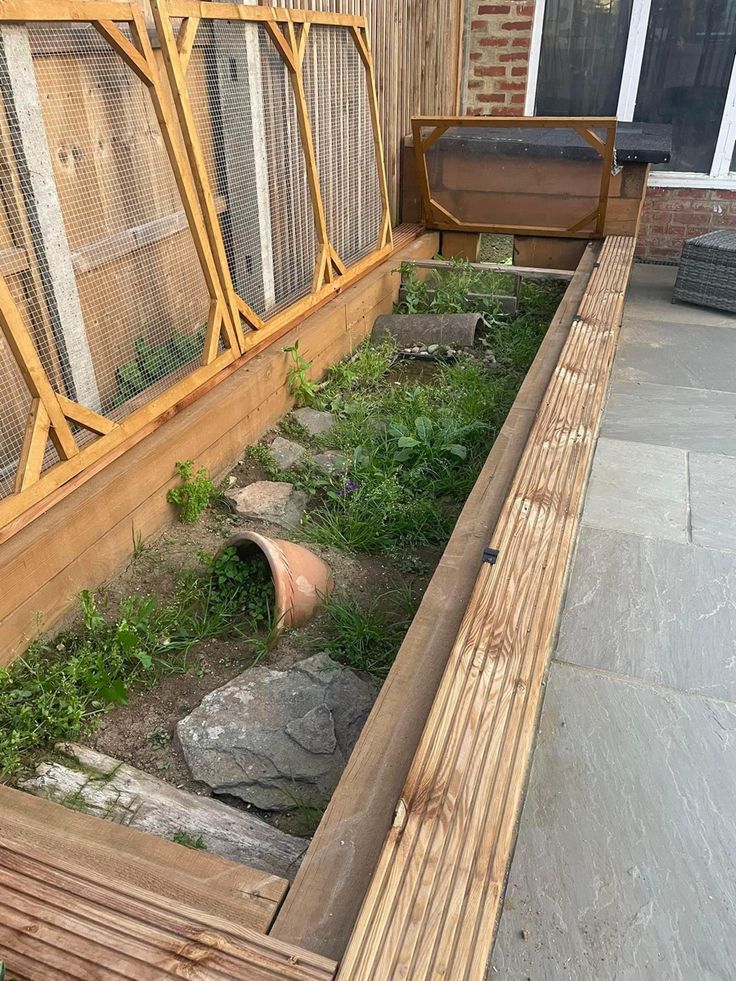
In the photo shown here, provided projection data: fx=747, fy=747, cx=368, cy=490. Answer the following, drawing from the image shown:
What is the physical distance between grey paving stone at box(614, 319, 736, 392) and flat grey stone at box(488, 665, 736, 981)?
251 cm

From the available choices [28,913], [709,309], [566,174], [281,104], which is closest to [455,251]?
[566,174]

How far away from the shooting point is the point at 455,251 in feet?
20.5

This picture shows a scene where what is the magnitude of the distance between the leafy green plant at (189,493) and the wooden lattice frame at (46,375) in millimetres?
227

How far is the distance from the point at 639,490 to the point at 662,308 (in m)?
2.90

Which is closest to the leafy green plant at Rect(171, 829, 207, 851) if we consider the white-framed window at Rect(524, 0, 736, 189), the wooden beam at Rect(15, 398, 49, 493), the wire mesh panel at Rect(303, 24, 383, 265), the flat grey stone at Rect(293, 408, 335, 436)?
the wooden beam at Rect(15, 398, 49, 493)

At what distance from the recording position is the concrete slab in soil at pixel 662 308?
16.3 feet

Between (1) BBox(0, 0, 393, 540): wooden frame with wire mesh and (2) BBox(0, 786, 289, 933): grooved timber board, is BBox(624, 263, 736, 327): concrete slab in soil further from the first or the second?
(2) BBox(0, 786, 289, 933): grooved timber board

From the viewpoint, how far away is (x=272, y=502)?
3.01m

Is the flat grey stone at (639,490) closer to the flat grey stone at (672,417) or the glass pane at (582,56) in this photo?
the flat grey stone at (672,417)

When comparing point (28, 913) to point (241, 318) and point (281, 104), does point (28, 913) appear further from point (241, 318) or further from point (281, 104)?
point (281, 104)

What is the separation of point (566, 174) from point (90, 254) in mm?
3997

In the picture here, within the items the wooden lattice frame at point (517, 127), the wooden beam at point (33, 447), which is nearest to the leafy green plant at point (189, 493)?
the wooden beam at point (33, 447)

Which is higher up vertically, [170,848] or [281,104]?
[281,104]

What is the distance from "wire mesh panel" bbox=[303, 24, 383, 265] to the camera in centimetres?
416
